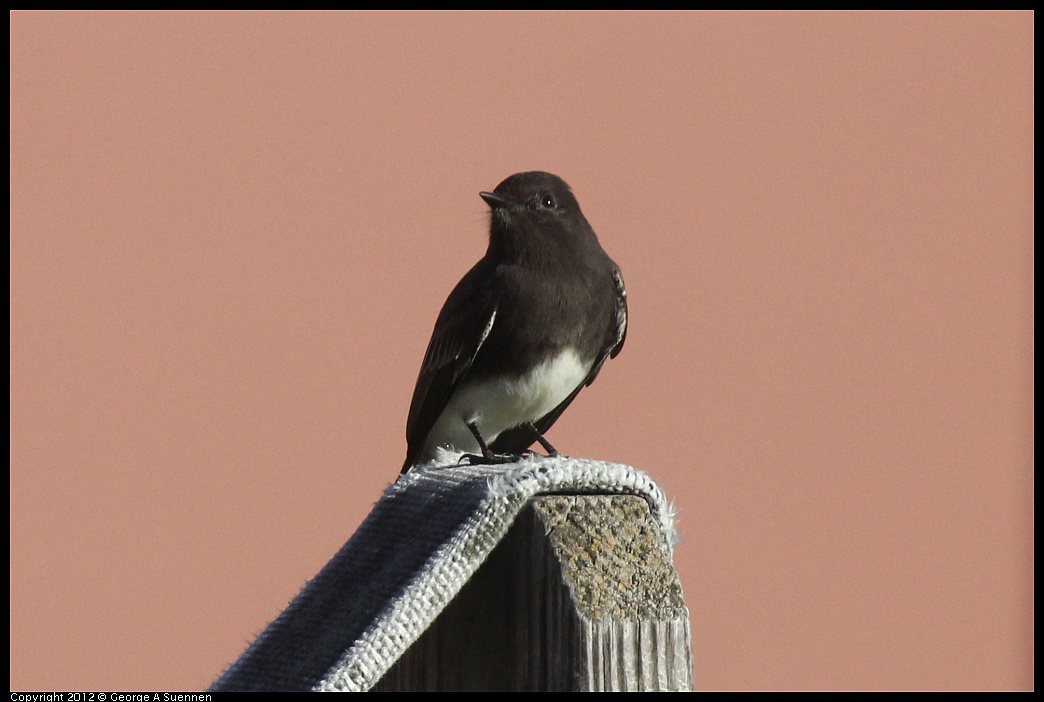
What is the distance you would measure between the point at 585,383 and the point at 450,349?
1.94 feet

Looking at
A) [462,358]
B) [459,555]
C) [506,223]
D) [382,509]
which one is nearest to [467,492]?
[459,555]

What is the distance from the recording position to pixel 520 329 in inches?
163

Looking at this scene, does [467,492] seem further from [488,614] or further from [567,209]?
[567,209]

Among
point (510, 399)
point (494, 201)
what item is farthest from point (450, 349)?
point (494, 201)

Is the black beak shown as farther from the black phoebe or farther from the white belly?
the white belly

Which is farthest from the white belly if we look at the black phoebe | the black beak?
the black beak

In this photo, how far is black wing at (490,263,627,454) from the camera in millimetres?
4461

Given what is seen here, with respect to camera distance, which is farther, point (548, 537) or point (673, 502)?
point (673, 502)

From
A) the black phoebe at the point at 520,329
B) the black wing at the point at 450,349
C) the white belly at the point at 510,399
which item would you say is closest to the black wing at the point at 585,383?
the black phoebe at the point at 520,329

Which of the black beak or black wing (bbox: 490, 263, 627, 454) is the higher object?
the black beak

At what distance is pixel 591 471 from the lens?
7.11ft

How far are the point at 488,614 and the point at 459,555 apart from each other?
0.25 metres

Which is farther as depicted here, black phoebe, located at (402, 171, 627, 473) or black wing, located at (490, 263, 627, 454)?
black wing, located at (490, 263, 627, 454)
